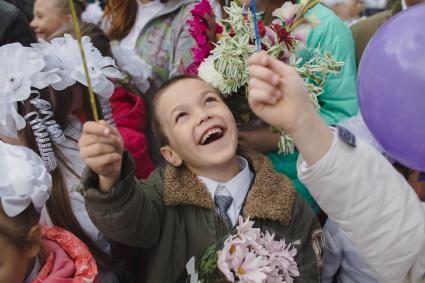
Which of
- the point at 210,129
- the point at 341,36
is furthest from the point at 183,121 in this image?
the point at 341,36

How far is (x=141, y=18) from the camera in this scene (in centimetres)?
327

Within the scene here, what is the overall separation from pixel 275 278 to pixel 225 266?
163mm

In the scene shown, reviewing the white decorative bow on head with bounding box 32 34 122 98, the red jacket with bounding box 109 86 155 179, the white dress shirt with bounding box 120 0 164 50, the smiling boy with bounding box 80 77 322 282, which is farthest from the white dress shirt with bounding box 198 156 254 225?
the white dress shirt with bounding box 120 0 164 50

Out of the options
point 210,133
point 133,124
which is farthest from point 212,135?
point 133,124

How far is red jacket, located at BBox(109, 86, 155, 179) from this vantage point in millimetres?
2641

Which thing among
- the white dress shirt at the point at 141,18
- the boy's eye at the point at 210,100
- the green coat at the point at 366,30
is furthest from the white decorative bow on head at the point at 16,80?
the green coat at the point at 366,30

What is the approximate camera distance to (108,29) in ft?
11.3

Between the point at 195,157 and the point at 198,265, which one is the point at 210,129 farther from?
the point at 198,265

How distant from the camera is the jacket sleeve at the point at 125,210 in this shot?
5.05ft

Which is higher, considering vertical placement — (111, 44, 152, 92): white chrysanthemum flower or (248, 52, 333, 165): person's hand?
(248, 52, 333, 165): person's hand

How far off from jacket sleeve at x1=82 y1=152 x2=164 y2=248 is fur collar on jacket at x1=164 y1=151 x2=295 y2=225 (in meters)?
0.10

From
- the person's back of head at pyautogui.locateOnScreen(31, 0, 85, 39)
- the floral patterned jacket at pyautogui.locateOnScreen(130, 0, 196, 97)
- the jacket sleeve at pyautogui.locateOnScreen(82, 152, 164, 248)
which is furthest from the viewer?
the person's back of head at pyautogui.locateOnScreen(31, 0, 85, 39)

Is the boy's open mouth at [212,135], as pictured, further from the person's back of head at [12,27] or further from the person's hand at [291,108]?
the person's back of head at [12,27]

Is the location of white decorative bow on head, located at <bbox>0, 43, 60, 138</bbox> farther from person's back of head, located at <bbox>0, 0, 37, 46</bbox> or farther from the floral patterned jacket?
the floral patterned jacket
